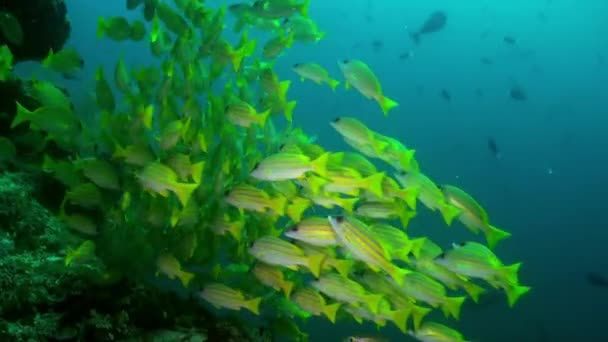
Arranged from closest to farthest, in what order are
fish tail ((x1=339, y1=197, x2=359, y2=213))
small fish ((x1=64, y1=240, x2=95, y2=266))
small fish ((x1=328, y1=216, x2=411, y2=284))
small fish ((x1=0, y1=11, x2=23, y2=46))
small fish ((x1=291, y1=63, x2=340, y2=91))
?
small fish ((x1=328, y1=216, x2=411, y2=284)) < small fish ((x1=64, y1=240, x2=95, y2=266)) < fish tail ((x1=339, y1=197, x2=359, y2=213)) < small fish ((x1=0, y1=11, x2=23, y2=46)) < small fish ((x1=291, y1=63, x2=340, y2=91))

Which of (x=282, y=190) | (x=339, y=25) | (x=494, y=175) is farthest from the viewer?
(x=339, y=25)

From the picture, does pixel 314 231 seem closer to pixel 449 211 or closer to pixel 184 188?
pixel 184 188

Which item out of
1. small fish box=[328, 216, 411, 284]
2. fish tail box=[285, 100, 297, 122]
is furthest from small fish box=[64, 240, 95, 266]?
fish tail box=[285, 100, 297, 122]

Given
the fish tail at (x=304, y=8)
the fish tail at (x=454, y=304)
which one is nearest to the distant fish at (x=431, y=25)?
the fish tail at (x=304, y=8)

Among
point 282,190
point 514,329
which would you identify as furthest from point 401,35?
point 282,190

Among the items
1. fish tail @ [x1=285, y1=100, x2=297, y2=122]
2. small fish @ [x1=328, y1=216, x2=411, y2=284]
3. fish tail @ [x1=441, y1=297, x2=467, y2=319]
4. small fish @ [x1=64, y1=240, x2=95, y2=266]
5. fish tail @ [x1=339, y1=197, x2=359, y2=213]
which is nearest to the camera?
small fish @ [x1=328, y1=216, x2=411, y2=284]

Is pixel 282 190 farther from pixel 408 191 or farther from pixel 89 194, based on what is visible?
pixel 89 194

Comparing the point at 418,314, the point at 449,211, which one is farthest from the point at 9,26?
the point at 418,314

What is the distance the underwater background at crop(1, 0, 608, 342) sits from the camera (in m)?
25.7

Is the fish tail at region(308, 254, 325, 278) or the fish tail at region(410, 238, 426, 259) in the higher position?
the fish tail at region(410, 238, 426, 259)

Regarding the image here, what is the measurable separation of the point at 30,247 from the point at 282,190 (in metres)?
2.46

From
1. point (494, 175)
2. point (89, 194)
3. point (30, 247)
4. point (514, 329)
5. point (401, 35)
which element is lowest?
point (514, 329)

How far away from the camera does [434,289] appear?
4645 millimetres

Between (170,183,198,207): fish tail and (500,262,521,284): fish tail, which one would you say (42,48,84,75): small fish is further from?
(500,262,521,284): fish tail
